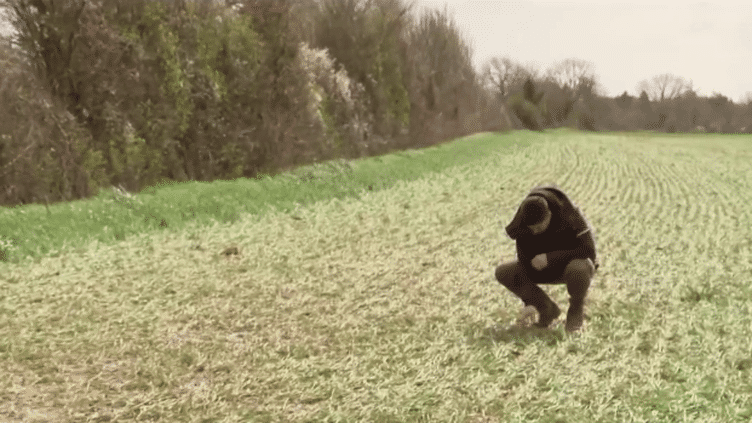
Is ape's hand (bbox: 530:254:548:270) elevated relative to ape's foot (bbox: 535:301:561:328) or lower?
elevated

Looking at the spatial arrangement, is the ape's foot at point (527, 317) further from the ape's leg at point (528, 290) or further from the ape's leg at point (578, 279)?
the ape's leg at point (578, 279)

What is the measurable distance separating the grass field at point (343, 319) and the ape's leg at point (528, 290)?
0.17m

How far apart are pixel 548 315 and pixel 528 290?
29cm

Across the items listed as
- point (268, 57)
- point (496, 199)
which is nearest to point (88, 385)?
point (496, 199)

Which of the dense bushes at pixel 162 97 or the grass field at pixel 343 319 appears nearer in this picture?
the grass field at pixel 343 319

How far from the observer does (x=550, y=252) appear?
4.89m

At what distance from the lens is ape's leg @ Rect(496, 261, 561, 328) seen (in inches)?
199

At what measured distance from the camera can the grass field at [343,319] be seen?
3.97 meters

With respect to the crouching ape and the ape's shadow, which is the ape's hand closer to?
the crouching ape

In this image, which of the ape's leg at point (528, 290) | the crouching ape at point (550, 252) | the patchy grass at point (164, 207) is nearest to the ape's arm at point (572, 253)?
the crouching ape at point (550, 252)

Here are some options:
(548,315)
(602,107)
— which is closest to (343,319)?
(548,315)

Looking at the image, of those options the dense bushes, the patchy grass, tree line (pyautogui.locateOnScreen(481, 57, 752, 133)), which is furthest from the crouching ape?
tree line (pyautogui.locateOnScreen(481, 57, 752, 133))

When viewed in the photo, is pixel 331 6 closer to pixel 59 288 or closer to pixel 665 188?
pixel 665 188

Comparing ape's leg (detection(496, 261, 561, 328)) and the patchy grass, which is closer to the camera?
ape's leg (detection(496, 261, 561, 328))
